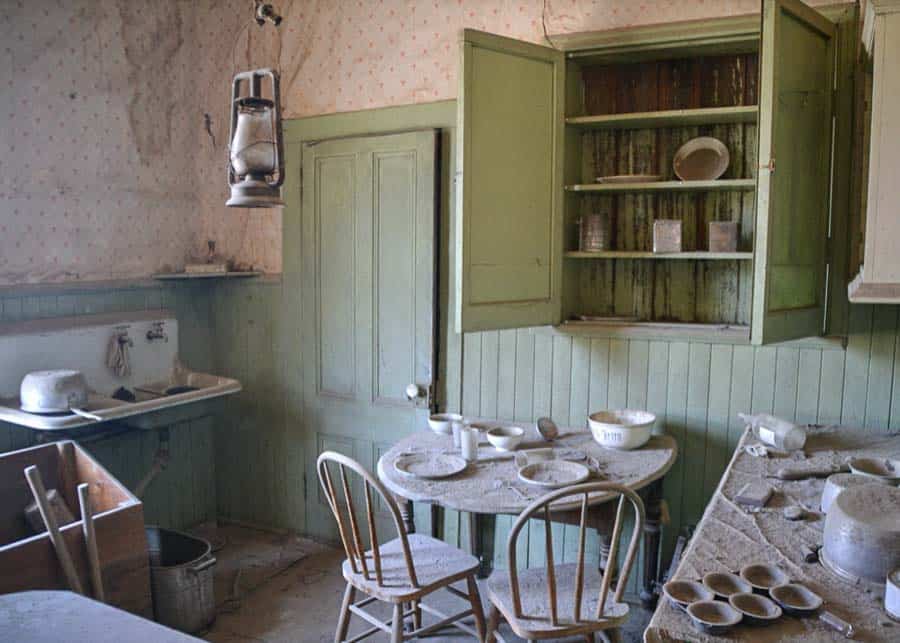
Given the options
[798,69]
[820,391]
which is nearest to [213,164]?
[798,69]

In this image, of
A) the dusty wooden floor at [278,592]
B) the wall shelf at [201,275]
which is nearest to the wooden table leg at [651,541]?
the dusty wooden floor at [278,592]

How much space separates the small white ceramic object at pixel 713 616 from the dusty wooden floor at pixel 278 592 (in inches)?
57.9

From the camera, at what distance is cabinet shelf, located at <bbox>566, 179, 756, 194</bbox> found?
271cm

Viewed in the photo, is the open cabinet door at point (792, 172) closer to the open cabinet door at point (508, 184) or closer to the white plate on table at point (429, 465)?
the open cabinet door at point (508, 184)

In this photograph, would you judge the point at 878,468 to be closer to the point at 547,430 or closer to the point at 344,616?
the point at 547,430

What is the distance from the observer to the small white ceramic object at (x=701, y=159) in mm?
2898

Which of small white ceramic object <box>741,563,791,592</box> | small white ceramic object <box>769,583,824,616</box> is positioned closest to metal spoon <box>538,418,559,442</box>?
small white ceramic object <box>741,563,791,592</box>

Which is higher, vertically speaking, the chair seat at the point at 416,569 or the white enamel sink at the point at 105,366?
the white enamel sink at the point at 105,366

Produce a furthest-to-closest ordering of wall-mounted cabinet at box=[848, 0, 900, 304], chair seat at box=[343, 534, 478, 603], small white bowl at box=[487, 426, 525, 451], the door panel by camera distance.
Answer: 1. the door panel
2. small white bowl at box=[487, 426, 525, 451]
3. chair seat at box=[343, 534, 478, 603]
4. wall-mounted cabinet at box=[848, 0, 900, 304]

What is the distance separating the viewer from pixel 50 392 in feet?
9.17

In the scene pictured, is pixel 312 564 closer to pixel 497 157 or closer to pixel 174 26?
pixel 497 157

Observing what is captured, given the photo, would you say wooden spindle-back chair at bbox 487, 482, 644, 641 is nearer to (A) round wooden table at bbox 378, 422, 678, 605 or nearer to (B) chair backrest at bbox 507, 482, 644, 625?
(B) chair backrest at bbox 507, 482, 644, 625

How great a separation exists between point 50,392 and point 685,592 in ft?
7.85

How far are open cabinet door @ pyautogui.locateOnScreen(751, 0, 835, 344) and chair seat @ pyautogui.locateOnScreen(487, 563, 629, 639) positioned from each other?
96 centimetres
